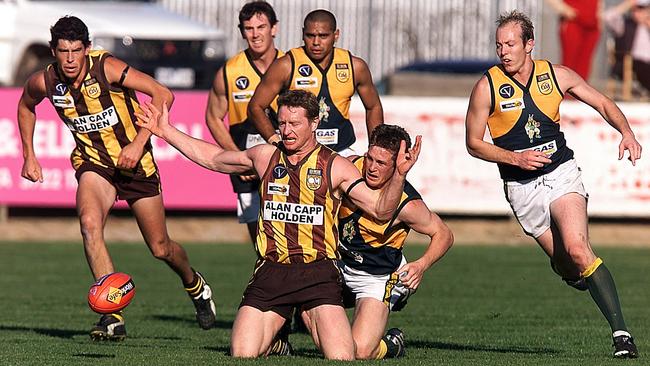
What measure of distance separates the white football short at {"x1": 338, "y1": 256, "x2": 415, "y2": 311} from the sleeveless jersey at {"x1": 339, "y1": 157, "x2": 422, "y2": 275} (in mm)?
33

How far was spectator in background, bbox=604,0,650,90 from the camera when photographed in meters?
20.5

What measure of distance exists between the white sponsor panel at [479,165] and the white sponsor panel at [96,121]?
7.59m

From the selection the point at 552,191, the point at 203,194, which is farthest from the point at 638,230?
the point at 552,191

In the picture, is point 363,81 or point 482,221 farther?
point 482,221

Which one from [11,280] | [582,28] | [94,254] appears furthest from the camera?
[582,28]

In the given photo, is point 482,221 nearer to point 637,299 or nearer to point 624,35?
point 624,35

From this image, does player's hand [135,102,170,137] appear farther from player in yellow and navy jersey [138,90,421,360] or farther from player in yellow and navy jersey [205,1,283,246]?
player in yellow and navy jersey [205,1,283,246]

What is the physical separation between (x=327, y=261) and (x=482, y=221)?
9.71 meters

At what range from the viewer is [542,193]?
991cm

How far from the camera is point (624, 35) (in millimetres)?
20797

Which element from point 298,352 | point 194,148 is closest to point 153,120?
point 194,148

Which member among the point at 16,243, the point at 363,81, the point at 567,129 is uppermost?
the point at 363,81

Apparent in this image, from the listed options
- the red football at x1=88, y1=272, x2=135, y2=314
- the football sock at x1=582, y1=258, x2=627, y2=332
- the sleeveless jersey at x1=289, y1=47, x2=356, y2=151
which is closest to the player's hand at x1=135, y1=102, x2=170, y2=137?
the red football at x1=88, y1=272, x2=135, y2=314

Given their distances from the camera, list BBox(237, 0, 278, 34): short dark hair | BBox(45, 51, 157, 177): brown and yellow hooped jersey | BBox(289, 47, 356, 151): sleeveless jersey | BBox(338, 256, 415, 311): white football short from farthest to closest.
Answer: BBox(237, 0, 278, 34): short dark hair → BBox(289, 47, 356, 151): sleeveless jersey → BBox(45, 51, 157, 177): brown and yellow hooped jersey → BBox(338, 256, 415, 311): white football short
